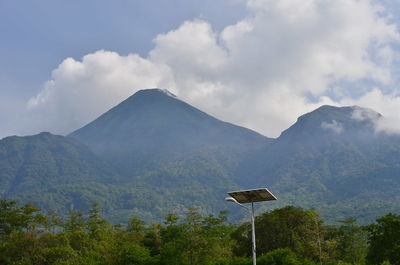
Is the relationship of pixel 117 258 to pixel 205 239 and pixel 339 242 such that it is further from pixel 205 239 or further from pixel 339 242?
pixel 339 242

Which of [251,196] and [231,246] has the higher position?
[251,196]

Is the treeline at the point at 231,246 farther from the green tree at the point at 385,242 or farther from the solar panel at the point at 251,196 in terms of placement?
the solar panel at the point at 251,196

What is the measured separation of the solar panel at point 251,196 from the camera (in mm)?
20297

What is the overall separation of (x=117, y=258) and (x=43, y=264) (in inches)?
258

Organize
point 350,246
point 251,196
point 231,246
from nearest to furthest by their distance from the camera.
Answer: point 251,196, point 231,246, point 350,246

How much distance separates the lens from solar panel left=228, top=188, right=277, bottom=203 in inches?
799

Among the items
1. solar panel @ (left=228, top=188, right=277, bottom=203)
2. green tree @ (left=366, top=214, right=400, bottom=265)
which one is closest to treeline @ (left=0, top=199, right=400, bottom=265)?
green tree @ (left=366, top=214, right=400, bottom=265)

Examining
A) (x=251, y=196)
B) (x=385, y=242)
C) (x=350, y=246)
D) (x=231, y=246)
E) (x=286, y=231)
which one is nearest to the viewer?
(x=251, y=196)

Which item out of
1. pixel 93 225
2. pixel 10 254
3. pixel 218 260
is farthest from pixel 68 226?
pixel 218 260

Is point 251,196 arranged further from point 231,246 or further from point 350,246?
point 350,246

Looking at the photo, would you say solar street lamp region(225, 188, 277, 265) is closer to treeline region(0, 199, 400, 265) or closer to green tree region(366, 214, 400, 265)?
treeline region(0, 199, 400, 265)

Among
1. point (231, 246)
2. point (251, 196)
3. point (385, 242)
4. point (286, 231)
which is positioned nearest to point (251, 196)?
point (251, 196)

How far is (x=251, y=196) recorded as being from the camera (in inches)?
817

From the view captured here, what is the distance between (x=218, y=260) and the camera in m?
38.9
